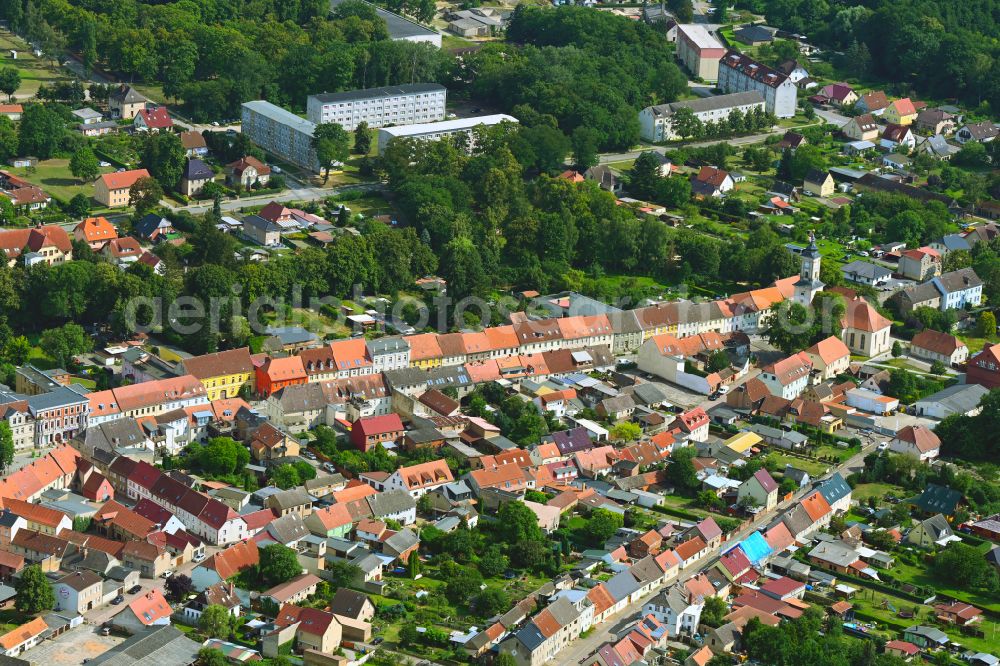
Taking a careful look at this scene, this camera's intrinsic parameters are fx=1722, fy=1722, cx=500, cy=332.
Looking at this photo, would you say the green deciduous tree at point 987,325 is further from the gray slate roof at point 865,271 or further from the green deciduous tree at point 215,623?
the green deciduous tree at point 215,623

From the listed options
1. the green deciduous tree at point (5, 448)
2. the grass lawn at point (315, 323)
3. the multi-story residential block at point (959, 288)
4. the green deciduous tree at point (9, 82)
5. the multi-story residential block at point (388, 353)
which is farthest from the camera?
the green deciduous tree at point (9, 82)

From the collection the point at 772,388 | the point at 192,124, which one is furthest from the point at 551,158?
the point at 772,388

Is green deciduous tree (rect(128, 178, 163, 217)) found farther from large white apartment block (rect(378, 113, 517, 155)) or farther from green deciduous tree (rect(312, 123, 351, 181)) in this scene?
large white apartment block (rect(378, 113, 517, 155))

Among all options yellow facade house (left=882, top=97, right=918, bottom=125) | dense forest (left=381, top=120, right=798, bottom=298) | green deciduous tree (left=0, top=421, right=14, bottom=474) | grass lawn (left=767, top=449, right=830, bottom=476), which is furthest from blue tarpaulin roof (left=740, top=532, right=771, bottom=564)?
yellow facade house (left=882, top=97, right=918, bottom=125)

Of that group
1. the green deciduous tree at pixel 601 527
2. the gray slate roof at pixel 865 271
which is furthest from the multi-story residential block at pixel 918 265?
the green deciduous tree at pixel 601 527

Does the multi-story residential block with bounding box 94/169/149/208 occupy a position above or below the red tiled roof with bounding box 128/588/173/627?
below
